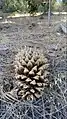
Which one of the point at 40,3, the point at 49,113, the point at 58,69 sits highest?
the point at 40,3

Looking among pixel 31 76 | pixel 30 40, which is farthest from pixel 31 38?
pixel 31 76

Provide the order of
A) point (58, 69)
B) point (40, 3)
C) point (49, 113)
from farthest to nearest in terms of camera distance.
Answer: point (40, 3) → point (58, 69) → point (49, 113)

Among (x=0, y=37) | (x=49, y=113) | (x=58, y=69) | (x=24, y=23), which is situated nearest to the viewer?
(x=49, y=113)

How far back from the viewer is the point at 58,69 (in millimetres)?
1347

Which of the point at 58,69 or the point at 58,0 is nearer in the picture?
the point at 58,69

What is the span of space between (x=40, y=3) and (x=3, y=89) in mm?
1562

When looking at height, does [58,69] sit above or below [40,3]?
below

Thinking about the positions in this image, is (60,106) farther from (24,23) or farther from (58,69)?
(24,23)

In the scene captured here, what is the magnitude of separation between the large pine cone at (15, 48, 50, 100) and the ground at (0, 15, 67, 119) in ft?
0.33

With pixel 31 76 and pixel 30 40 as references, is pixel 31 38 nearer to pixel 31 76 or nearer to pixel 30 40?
pixel 30 40

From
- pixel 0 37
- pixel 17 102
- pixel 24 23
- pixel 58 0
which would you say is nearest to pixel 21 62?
pixel 17 102

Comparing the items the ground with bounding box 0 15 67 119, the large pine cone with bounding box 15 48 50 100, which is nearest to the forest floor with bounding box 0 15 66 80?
the ground with bounding box 0 15 67 119

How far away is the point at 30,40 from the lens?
1698 mm

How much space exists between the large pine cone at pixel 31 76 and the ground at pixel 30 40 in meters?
0.10
